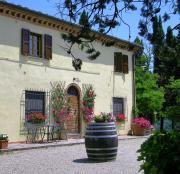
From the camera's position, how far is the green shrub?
19.6 ft

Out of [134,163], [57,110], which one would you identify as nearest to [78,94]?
[57,110]

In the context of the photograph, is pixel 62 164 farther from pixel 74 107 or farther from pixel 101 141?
pixel 74 107

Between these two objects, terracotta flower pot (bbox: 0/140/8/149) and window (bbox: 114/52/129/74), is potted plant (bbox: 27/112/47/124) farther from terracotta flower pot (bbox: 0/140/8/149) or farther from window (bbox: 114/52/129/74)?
window (bbox: 114/52/129/74)

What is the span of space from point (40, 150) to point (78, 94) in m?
6.63

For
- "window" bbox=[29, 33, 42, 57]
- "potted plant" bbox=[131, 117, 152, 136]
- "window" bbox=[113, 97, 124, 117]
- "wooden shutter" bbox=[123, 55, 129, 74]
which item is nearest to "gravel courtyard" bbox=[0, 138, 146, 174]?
"window" bbox=[29, 33, 42, 57]

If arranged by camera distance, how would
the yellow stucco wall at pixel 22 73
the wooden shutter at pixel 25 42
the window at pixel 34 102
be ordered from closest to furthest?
the yellow stucco wall at pixel 22 73
the wooden shutter at pixel 25 42
the window at pixel 34 102

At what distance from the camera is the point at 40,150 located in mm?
18438

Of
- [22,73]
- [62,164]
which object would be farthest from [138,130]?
[62,164]

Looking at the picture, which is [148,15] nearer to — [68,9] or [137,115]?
[68,9]

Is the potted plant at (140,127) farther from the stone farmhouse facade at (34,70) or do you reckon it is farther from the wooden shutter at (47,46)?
the wooden shutter at (47,46)

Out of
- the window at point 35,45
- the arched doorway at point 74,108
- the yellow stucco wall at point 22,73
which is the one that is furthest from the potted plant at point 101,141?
the arched doorway at point 74,108

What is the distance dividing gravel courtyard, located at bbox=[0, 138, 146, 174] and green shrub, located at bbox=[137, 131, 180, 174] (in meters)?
5.42

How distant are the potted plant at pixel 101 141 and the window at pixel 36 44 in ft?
26.6

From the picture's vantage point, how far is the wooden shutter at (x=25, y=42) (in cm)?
2105
